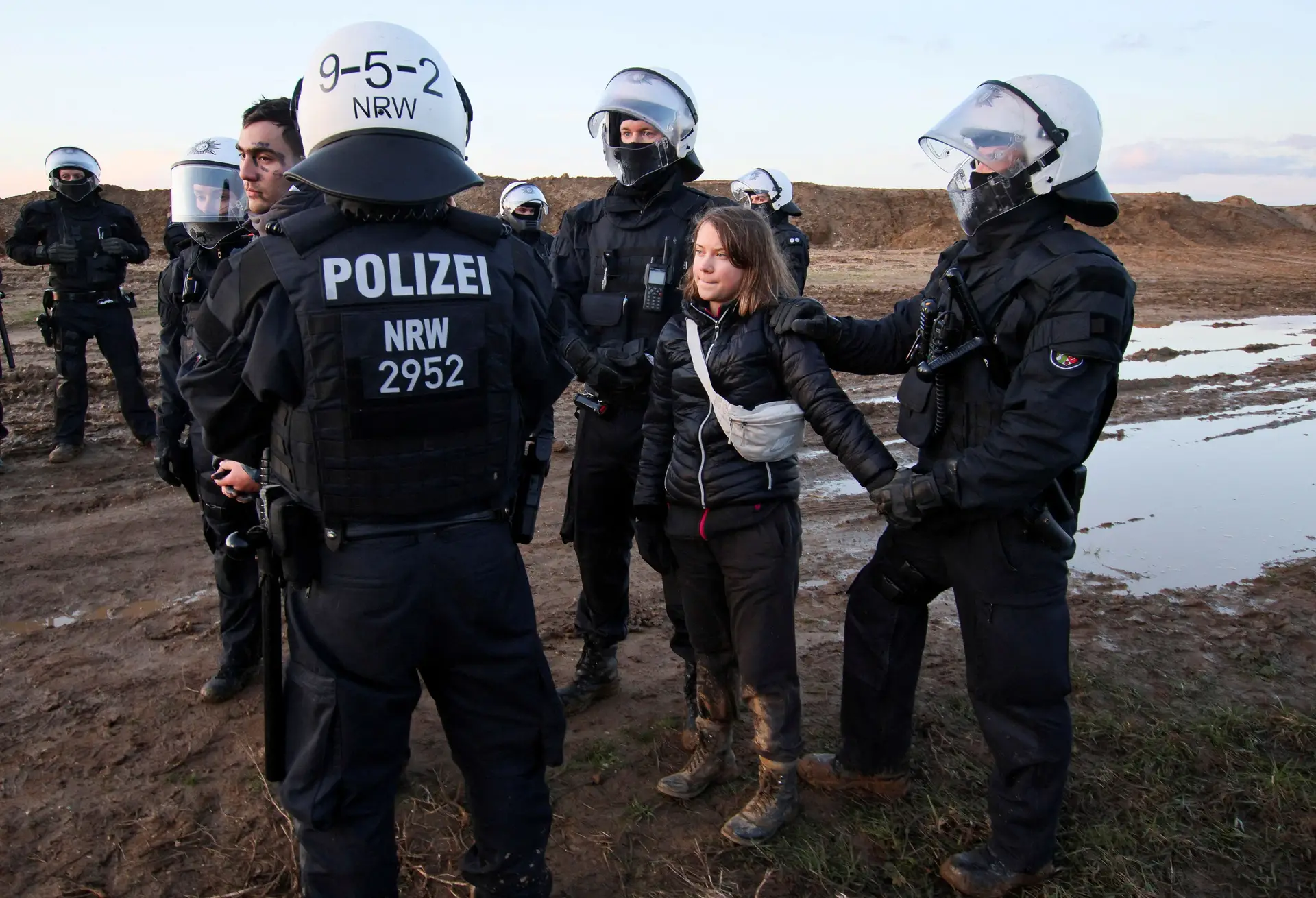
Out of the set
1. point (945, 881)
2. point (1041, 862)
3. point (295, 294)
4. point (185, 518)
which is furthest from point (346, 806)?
point (185, 518)

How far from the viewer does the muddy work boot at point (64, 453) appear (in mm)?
7758

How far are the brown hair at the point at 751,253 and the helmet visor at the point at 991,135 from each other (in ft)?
1.99

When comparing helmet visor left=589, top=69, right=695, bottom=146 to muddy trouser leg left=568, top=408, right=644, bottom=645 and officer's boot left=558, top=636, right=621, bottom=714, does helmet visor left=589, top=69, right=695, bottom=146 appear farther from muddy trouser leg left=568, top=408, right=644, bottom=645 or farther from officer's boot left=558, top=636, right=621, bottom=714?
officer's boot left=558, top=636, right=621, bottom=714

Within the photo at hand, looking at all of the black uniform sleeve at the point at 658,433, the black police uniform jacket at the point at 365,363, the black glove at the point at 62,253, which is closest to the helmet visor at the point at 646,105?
the black uniform sleeve at the point at 658,433

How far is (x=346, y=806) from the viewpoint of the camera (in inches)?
95.0

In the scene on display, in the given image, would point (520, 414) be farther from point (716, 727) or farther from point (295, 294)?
point (716, 727)

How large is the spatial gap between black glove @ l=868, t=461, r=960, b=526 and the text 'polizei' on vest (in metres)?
1.38

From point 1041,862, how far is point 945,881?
1.00ft

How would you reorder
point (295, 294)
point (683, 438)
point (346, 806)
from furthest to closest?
point (683, 438)
point (346, 806)
point (295, 294)

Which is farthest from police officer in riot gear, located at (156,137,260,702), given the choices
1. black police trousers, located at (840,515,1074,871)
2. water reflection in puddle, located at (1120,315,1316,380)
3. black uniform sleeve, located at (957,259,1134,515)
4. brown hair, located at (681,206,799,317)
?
water reflection in puddle, located at (1120,315,1316,380)

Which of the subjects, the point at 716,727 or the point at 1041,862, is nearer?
the point at 1041,862

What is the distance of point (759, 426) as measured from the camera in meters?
3.12

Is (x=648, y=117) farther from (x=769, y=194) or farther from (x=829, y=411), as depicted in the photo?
(x=769, y=194)

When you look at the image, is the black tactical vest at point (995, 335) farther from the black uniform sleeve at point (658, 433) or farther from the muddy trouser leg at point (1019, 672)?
the black uniform sleeve at point (658, 433)
